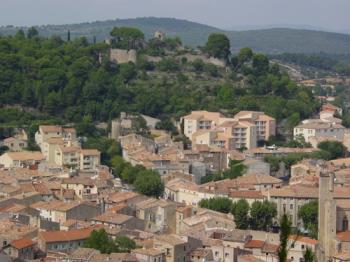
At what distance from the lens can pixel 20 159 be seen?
32.9 metres

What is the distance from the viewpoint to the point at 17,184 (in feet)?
94.6

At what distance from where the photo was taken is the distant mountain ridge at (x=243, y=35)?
137 m

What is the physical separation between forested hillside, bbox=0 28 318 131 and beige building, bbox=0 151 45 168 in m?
3.95

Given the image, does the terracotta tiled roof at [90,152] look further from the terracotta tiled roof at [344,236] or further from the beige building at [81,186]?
the terracotta tiled roof at [344,236]

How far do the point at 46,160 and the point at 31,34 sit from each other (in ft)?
62.7

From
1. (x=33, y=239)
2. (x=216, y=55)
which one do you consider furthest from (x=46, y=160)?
(x=216, y=55)

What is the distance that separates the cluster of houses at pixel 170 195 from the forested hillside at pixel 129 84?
5.54ft

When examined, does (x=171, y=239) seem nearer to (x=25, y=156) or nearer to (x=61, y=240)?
(x=61, y=240)

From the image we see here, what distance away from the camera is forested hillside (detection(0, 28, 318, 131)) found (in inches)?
1556

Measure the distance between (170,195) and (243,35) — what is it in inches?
4876

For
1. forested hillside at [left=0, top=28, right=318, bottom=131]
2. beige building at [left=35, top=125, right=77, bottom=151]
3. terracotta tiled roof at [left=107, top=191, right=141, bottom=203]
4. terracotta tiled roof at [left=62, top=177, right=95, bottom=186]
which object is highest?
forested hillside at [left=0, top=28, right=318, bottom=131]

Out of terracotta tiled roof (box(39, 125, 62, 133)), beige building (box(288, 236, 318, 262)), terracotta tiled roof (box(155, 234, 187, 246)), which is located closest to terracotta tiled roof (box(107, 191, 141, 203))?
terracotta tiled roof (box(155, 234, 187, 246))

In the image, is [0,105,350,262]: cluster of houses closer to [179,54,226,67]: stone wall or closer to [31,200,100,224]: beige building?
[31,200,100,224]: beige building

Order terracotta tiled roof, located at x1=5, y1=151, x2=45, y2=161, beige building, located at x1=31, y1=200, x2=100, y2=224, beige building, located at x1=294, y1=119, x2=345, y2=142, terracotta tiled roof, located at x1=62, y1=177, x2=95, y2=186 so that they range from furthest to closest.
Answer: beige building, located at x1=294, y1=119, x2=345, y2=142, terracotta tiled roof, located at x1=5, y1=151, x2=45, y2=161, terracotta tiled roof, located at x1=62, y1=177, x2=95, y2=186, beige building, located at x1=31, y1=200, x2=100, y2=224
